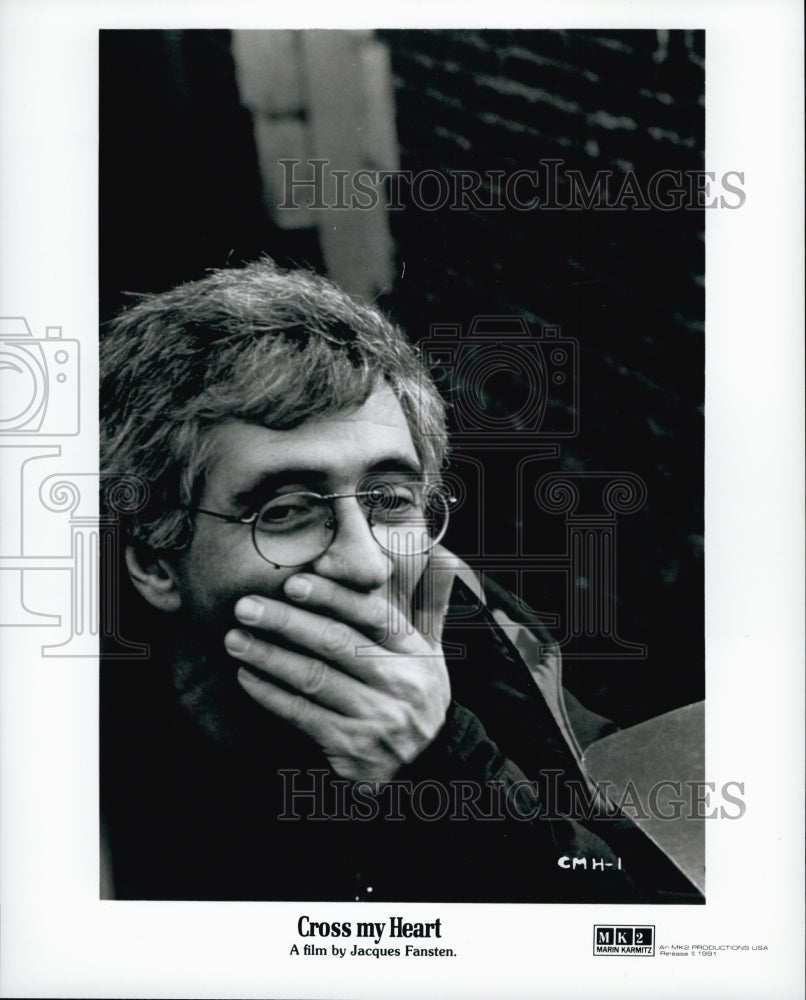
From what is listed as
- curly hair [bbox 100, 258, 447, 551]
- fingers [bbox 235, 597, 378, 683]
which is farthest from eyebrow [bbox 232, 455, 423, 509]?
fingers [bbox 235, 597, 378, 683]

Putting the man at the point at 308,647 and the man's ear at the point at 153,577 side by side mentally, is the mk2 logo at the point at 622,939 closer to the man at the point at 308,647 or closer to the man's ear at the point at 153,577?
the man at the point at 308,647

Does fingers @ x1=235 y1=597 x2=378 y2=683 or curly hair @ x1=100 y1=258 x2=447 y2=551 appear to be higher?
curly hair @ x1=100 y1=258 x2=447 y2=551

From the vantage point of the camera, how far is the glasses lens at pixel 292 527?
2.32 metres

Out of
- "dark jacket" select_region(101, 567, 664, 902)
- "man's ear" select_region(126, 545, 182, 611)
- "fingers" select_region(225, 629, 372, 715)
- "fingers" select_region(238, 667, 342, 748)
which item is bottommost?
"dark jacket" select_region(101, 567, 664, 902)

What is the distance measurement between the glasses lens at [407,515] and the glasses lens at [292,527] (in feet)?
0.36

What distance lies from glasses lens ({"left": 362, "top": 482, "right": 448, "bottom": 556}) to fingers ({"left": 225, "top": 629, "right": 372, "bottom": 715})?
1.04 feet

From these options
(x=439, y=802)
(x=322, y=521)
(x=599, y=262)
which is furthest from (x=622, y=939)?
(x=599, y=262)

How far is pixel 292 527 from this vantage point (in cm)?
232

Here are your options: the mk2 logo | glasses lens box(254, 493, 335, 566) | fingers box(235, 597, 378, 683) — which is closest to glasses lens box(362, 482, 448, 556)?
glasses lens box(254, 493, 335, 566)

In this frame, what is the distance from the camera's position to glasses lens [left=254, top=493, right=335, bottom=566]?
232cm

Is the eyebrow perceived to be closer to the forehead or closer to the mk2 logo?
the forehead

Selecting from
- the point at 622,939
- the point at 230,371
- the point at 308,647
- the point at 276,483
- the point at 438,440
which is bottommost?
the point at 622,939

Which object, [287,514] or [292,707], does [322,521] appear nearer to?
[287,514]

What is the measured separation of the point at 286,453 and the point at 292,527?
0.17 meters
